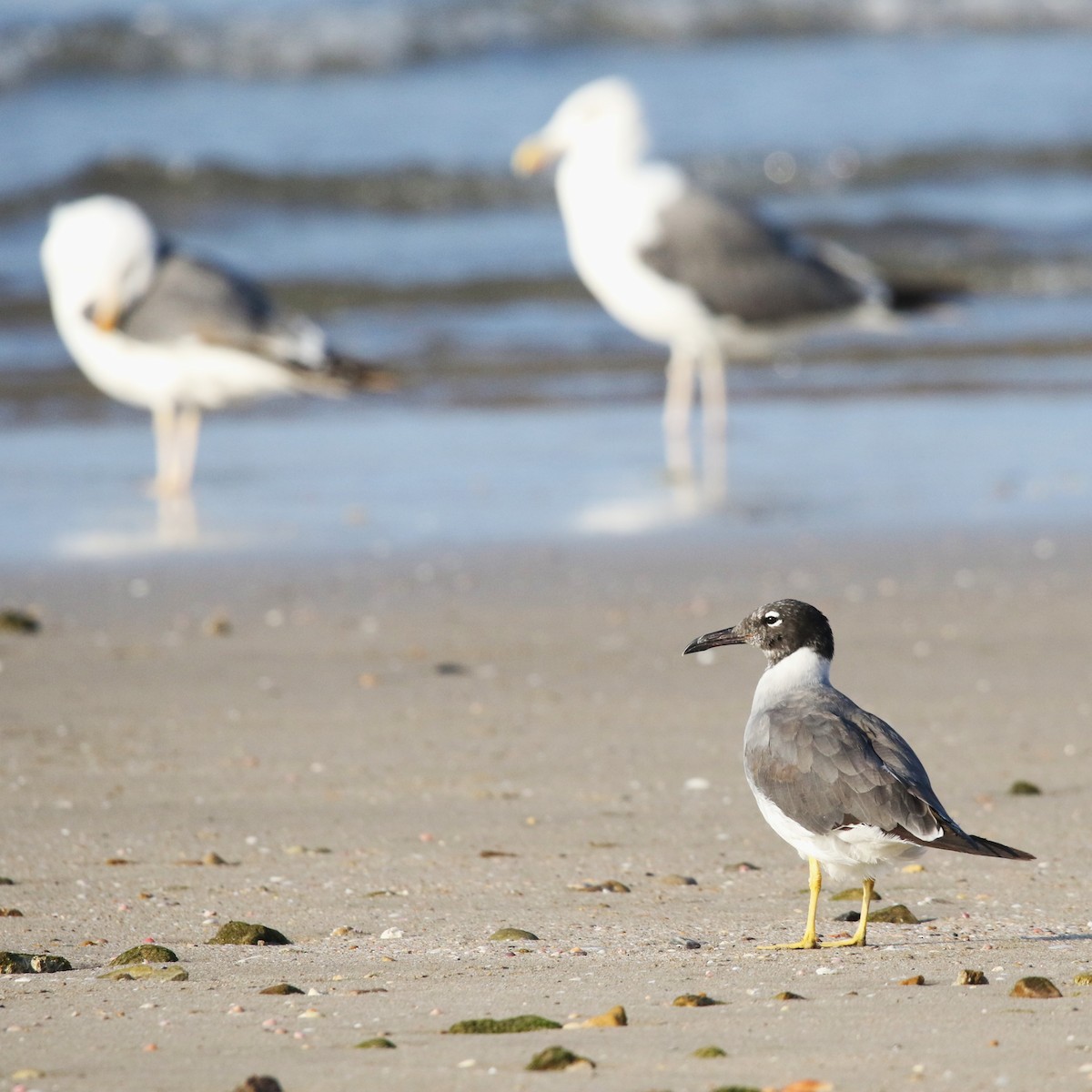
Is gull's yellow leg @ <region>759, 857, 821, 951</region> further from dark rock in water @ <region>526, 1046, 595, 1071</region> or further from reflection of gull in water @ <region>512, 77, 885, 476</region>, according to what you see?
reflection of gull in water @ <region>512, 77, 885, 476</region>

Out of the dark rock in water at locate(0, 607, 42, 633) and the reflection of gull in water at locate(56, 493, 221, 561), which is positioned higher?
the reflection of gull in water at locate(56, 493, 221, 561)

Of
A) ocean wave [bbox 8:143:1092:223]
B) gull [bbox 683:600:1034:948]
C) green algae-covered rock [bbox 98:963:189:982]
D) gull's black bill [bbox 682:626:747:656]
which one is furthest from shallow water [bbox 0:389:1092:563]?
ocean wave [bbox 8:143:1092:223]

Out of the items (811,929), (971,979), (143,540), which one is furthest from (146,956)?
(143,540)

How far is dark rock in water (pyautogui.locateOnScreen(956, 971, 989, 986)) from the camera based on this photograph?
10.5 ft

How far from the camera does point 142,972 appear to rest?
132 inches

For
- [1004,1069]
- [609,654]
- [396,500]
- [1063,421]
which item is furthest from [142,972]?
[1063,421]

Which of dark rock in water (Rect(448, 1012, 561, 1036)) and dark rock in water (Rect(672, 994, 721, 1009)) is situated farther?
dark rock in water (Rect(672, 994, 721, 1009))

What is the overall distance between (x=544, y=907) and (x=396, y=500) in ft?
15.1

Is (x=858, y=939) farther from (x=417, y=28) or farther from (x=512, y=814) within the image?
(x=417, y=28)

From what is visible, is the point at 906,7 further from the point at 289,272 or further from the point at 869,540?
the point at 869,540

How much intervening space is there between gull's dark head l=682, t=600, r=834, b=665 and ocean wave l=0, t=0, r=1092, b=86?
69.1 feet

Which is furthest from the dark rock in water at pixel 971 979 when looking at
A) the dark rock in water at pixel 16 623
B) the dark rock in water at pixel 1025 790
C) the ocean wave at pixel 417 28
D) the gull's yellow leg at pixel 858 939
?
the ocean wave at pixel 417 28

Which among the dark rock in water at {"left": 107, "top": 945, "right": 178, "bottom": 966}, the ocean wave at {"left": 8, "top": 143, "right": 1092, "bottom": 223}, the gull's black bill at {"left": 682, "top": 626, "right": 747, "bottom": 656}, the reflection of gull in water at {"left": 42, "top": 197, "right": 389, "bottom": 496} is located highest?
the ocean wave at {"left": 8, "top": 143, "right": 1092, "bottom": 223}

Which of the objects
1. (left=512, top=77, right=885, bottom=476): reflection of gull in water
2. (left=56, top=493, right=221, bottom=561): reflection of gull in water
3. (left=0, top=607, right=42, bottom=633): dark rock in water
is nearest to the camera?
(left=0, top=607, right=42, bottom=633): dark rock in water
